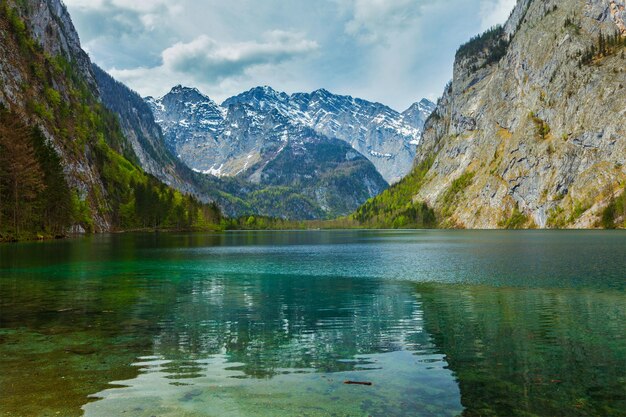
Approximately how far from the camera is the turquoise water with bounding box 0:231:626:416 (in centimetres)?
1352

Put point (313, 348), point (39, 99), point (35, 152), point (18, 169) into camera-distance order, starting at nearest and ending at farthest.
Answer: point (313, 348) < point (18, 169) < point (35, 152) < point (39, 99)

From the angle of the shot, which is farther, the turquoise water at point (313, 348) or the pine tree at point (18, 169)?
the pine tree at point (18, 169)

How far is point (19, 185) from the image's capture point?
9756 cm

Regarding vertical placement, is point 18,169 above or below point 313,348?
above

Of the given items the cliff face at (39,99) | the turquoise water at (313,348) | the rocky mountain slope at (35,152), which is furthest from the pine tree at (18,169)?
the turquoise water at (313,348)

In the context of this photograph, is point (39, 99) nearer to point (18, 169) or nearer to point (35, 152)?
point (35, 152)

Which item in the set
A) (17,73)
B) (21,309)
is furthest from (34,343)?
(17,73)

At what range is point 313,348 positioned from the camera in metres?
20.3

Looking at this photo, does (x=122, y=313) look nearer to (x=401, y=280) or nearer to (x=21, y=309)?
(x=21, y=309)

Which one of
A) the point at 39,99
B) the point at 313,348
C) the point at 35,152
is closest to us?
the point at 313,348

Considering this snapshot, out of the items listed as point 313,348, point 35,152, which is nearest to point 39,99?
point 35,152

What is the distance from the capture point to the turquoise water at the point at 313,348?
532 inches

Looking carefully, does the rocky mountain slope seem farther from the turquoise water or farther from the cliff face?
the turquoise water

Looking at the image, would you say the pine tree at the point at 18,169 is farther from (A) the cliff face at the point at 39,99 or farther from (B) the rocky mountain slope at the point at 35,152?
(A) the cliff face at the point at 39,99
